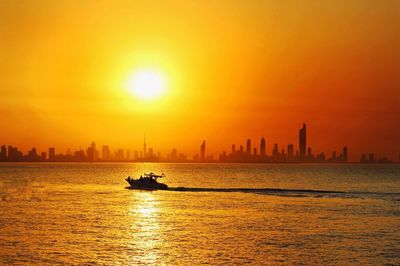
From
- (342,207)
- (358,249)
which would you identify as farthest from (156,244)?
(342,207)

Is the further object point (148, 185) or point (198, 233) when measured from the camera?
point (148, 185)

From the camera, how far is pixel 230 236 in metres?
68.2

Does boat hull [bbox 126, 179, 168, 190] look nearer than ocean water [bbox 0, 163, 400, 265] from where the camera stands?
No

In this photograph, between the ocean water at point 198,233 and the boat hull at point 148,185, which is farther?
the boat hull at point 148,185

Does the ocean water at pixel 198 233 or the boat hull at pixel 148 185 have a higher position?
the boat hull at pixel 148 185

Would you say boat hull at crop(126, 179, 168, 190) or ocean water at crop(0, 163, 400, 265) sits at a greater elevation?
boat hull at crop(126, 179, 168, 190)

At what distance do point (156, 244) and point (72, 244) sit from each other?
921 centimetres

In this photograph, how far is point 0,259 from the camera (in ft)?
175

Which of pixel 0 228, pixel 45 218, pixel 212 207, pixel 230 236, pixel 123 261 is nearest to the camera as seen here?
pixel 123 261

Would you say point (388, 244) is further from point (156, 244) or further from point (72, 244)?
point (72, 244)

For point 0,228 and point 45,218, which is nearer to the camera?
point 0,228

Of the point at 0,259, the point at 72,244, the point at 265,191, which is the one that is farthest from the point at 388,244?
the point at 265,191

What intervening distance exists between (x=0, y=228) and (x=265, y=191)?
92997mm

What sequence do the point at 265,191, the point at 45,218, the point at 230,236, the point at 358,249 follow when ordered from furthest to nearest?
the point at 265,191 < the point at 45,218 < the point at 230,236 < the point at 358,249
